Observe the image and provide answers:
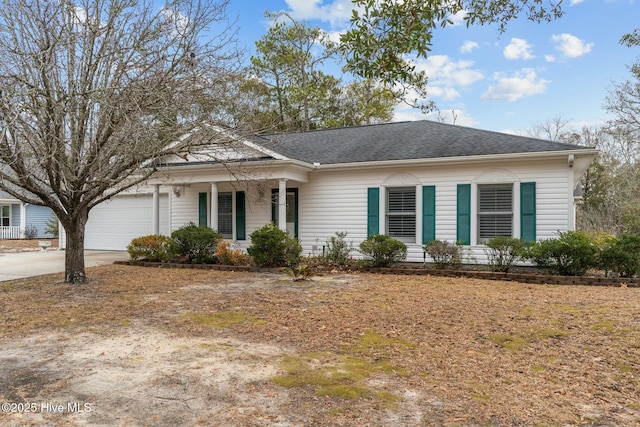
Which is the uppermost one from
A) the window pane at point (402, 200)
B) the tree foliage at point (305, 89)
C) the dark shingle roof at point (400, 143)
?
the tree foliage at point (305, 89)

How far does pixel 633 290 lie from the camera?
8219mm

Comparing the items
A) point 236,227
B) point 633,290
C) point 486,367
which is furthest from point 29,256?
point 633,290

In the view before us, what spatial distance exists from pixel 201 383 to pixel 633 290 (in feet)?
27.1

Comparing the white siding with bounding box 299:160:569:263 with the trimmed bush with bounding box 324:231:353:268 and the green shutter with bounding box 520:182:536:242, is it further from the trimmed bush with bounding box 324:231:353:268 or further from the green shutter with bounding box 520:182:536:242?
the trimmed bush with bounding box 324:231:353:268

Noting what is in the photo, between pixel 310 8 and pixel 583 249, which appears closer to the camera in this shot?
pixel 583 249

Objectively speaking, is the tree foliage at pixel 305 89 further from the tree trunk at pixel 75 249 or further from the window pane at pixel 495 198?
the tree trunk at pixel 75 249

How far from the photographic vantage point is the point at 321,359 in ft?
14.1

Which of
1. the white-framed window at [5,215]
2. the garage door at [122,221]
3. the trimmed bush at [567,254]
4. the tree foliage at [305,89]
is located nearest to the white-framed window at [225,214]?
the garage door at [122,221]

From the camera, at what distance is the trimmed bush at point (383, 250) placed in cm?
1091

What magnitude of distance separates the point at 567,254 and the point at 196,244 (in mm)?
9130

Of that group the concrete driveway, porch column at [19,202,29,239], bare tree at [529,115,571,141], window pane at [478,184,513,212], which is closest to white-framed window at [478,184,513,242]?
window pane at [478,184,513,212]

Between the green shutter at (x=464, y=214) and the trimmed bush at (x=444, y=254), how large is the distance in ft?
3.22

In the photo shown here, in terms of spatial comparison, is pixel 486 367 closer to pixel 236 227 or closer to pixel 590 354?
pixel 590 354

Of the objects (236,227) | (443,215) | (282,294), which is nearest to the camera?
(282,294)
